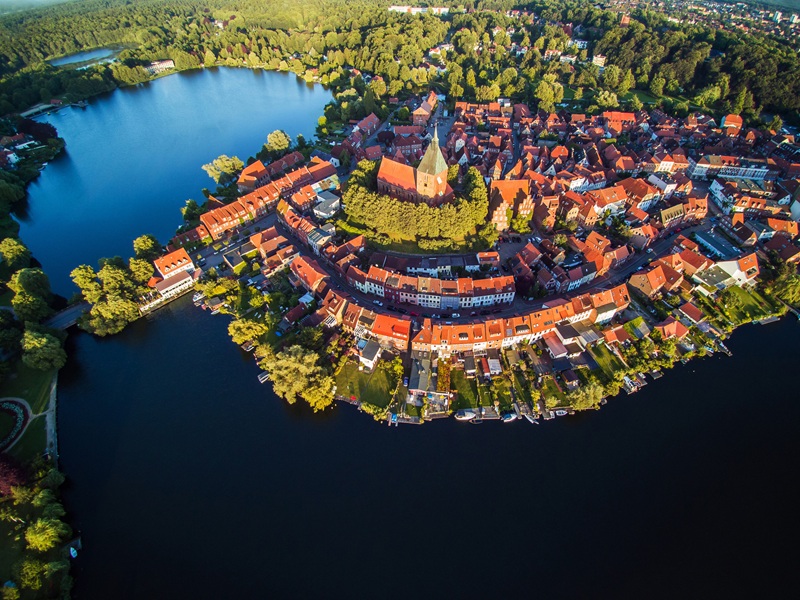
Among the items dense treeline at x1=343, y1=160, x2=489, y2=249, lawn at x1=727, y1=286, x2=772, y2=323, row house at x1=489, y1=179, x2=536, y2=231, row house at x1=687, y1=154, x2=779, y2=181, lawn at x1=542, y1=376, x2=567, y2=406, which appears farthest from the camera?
row house at x1=687, y1=154, x2=779, y2=181

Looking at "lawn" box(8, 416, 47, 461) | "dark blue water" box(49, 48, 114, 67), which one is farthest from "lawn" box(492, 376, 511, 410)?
"dark blue water" box(49, 48, 114, 67)

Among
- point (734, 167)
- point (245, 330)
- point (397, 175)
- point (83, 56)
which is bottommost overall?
point (245, 330)

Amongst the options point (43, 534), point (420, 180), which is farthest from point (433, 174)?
point (43, 534)

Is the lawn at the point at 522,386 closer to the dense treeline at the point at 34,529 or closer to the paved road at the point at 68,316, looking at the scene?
the dense treeline at the point at 34,529

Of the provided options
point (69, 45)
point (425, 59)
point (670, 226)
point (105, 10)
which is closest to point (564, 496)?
point (670, 226)

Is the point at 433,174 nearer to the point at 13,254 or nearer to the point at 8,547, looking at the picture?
the point at 8,547

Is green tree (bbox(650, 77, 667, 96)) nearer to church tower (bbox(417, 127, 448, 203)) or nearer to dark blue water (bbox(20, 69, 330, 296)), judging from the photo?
church tower (bbox(417, 127, 448, 203))
